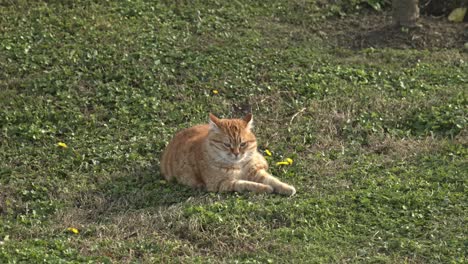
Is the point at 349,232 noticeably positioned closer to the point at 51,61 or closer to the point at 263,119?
the point at 263,119

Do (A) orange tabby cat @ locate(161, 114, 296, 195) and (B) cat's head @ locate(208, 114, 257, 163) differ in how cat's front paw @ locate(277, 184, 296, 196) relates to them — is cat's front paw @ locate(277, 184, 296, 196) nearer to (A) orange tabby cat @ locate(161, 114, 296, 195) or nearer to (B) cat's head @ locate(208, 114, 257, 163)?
(A) orange tabby cat @ locate(161, 114, 296, 195)

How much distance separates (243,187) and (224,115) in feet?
6.89

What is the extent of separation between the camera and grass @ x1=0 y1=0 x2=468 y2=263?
718cm

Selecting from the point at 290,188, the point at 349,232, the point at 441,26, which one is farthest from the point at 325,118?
the point at 441,26

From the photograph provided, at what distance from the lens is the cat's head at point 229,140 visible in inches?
331

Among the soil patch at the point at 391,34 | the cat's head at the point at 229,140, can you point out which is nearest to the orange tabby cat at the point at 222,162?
the cat's head at the point at 229,140

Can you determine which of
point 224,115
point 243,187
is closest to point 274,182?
point 243,187

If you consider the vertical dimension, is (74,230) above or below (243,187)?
below

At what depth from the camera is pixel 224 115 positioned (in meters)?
10.2

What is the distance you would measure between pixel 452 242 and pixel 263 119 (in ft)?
11.6

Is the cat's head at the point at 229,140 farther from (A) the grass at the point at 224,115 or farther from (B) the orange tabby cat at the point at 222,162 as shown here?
(A) the grass at the point at 224,115

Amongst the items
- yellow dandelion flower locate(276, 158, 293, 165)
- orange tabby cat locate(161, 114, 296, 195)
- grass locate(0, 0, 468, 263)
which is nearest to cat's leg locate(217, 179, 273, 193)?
Result: orange tabby cat locate(161, 114, 296, 195)

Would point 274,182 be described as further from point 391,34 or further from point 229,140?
point 391,34

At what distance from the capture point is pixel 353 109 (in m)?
10.2
